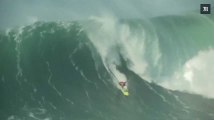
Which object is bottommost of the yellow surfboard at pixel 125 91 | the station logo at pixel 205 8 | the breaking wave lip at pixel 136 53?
the yellow surfboard at pixel 125 91

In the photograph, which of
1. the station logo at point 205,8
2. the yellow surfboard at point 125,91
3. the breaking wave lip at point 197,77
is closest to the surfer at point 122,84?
the yellow surfboard at point 125,91

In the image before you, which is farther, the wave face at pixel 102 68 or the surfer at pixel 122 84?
the surfer at pixel 122 84

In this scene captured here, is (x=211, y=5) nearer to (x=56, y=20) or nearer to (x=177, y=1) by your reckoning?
(x=177, y=1)

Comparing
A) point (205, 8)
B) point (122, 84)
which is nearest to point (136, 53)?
point (122, 84)

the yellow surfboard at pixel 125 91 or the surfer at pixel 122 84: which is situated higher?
the surfer at pixel 122 84

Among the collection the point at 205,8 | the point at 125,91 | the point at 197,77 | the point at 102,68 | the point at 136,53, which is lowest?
the point at 125,91

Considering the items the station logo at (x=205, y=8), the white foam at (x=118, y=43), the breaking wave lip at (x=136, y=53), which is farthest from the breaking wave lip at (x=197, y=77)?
the station logo at (x=205, y=8)

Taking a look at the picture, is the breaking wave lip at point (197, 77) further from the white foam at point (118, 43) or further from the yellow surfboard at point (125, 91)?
the yellow surfboard at point (125, 91)

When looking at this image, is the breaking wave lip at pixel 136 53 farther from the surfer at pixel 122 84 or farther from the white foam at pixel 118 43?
the surfer at pixel 122 84

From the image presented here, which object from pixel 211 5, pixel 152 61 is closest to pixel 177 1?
pixel 211 5

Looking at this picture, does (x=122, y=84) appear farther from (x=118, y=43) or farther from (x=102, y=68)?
(x=118, y=43)
